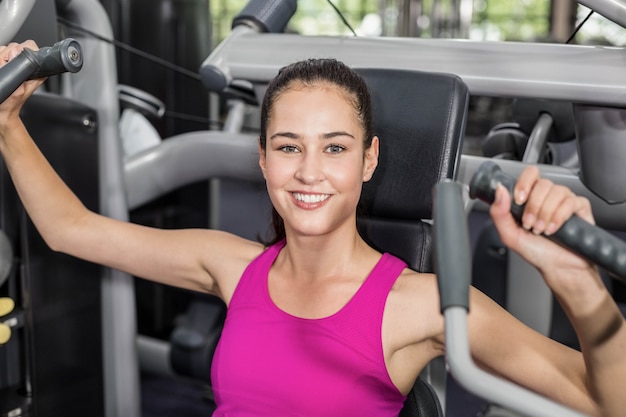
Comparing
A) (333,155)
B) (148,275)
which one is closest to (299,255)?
(333,155)

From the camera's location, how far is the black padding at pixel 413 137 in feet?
4.44

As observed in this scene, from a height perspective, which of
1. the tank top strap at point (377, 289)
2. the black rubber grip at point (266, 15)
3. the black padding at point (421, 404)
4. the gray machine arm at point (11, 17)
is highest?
the gray machine arm at point (11, 17)

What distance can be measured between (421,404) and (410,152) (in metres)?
0.44

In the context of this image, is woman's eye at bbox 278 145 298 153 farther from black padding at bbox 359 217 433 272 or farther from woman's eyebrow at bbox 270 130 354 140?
black padding at bbox 359 217 433 272

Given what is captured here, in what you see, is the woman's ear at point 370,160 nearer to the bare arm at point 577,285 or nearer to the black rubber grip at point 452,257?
the bare arm at point 577,285

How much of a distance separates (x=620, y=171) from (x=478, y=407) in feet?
4.41

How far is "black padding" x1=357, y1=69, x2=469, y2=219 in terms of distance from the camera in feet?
4.44

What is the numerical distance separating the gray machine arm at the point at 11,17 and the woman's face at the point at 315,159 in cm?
54

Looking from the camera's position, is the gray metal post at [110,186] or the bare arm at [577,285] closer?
the bare arm at [577,285]

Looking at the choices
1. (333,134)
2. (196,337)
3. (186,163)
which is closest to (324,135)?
(333,134)

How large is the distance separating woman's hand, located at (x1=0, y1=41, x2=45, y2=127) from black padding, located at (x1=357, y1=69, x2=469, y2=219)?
0.61 meters

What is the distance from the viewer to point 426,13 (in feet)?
24.9

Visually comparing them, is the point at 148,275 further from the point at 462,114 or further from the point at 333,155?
the point at 462,114

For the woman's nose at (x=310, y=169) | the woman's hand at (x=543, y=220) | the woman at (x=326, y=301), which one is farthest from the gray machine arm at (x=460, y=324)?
the woman's nose at (x=310, y=169)
